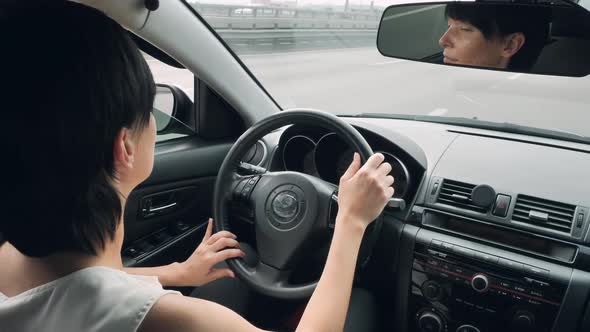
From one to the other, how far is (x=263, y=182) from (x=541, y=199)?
1218 mm

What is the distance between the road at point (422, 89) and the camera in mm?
6488

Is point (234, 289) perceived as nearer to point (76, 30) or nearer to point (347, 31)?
point (76, 30)

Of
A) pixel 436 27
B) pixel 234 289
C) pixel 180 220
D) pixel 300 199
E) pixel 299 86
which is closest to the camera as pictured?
pixel 436 27

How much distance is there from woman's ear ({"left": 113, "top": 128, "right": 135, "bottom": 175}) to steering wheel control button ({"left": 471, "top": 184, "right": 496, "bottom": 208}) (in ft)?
5.21

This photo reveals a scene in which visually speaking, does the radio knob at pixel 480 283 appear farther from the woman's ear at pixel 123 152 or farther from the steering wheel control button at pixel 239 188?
the woman's ear at pixel 123 152

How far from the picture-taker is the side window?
118 inches

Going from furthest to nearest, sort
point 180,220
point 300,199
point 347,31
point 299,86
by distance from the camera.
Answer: point 347,31, point 299,86, point 180,220, point 300,199

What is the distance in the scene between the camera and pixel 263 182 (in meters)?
2.44

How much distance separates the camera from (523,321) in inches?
86.3

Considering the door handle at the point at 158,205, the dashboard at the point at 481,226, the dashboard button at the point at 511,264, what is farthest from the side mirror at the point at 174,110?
the dashboard button at the point at 511,264

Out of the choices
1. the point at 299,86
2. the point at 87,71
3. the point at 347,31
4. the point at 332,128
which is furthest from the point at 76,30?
the point at 347,31

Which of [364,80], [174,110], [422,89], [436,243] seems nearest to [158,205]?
[174,110]

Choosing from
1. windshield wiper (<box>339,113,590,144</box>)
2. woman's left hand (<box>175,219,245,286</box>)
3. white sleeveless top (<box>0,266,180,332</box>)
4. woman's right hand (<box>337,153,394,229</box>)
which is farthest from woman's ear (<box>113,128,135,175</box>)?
windshield wiper (<box>339,113,590,144</box>)

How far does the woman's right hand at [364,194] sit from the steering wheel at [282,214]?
36 cm
